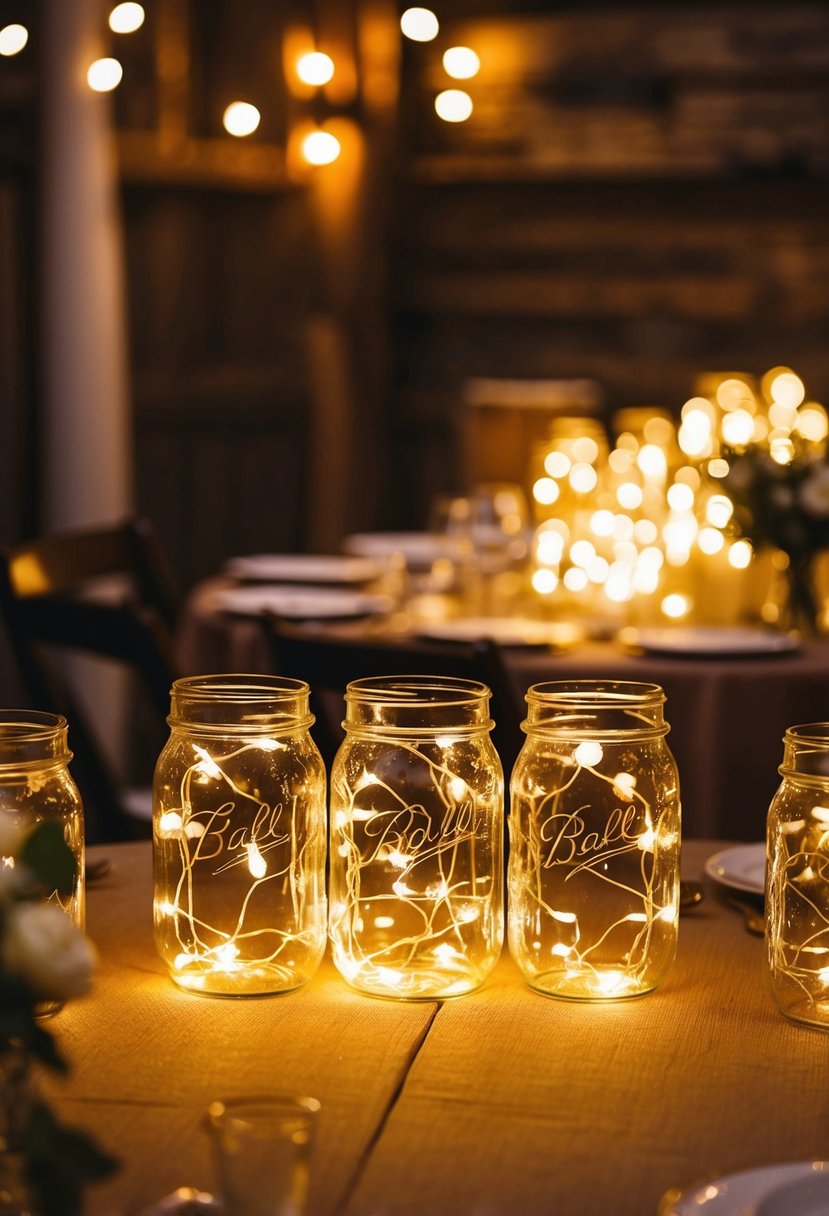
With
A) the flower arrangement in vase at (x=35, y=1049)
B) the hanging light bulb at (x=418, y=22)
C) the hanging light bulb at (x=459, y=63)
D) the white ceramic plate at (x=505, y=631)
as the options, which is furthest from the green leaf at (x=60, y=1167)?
the hanging light bulb at (x=459, y=63)

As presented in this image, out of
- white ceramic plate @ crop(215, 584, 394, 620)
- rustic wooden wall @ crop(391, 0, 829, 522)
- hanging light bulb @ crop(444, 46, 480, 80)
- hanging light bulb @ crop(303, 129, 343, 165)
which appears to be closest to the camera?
white ceramic plate @ crop(215, 584, 394, 620)

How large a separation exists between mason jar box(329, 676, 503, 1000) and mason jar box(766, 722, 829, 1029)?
0.19 metres

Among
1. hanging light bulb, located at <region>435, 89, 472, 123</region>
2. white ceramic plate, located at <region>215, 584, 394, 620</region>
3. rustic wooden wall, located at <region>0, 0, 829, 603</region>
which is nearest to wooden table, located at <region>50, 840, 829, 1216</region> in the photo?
white ceramic plate, located at <region>215, 584, 394, 620</region>

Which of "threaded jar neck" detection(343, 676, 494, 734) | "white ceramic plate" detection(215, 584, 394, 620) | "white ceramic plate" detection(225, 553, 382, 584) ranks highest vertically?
"threaded jar neck" detection(343, 676, 494, 734)

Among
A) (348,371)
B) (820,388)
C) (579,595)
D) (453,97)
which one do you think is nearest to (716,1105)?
(579,595)

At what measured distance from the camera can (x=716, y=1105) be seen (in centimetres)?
98

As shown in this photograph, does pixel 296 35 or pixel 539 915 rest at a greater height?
pixel 296 35

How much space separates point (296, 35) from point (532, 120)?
1.07m

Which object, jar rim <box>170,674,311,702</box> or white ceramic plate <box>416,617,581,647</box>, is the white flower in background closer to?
white ceramic plate <box>416,617,581,647</box>

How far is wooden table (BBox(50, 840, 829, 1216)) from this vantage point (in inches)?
34.6

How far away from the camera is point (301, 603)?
310cm

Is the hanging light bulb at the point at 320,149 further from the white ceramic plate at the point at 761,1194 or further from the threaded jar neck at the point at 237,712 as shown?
the white ceramic plate at the point at 761,1194

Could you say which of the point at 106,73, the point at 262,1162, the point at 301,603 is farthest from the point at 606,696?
the point at 106,73

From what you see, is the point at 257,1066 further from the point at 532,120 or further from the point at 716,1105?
the point at 532,120
